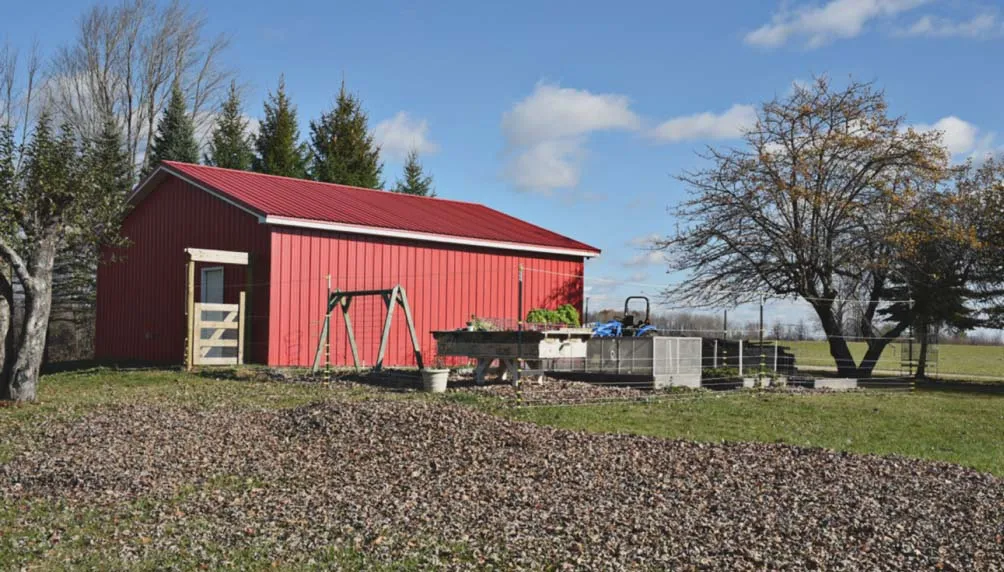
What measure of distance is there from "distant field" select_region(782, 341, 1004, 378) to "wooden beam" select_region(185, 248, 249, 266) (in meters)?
11.7

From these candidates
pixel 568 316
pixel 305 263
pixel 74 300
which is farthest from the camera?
pixel 74 300

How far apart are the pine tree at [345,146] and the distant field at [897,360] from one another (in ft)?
64.5

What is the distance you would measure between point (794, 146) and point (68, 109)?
93.9 feet

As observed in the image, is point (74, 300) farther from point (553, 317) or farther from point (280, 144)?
point (553, 317)

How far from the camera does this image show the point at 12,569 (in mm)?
5152

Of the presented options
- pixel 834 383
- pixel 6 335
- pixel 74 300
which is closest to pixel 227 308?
pixel 6 335

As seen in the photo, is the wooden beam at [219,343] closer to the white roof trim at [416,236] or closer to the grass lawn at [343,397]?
the grass lawn at [343,397]

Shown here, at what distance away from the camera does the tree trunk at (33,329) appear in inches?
490

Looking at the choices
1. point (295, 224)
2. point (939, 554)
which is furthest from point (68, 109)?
point (939, 554)

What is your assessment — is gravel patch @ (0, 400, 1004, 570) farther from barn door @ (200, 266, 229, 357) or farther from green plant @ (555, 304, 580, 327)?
barn door @ (200, 266, 229, 357)

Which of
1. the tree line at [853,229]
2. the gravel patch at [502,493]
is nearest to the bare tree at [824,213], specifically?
the tree line at [853,229]

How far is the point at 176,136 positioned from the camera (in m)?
33.8

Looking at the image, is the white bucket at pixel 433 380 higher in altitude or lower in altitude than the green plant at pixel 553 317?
lower

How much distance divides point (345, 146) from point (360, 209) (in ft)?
56.2
